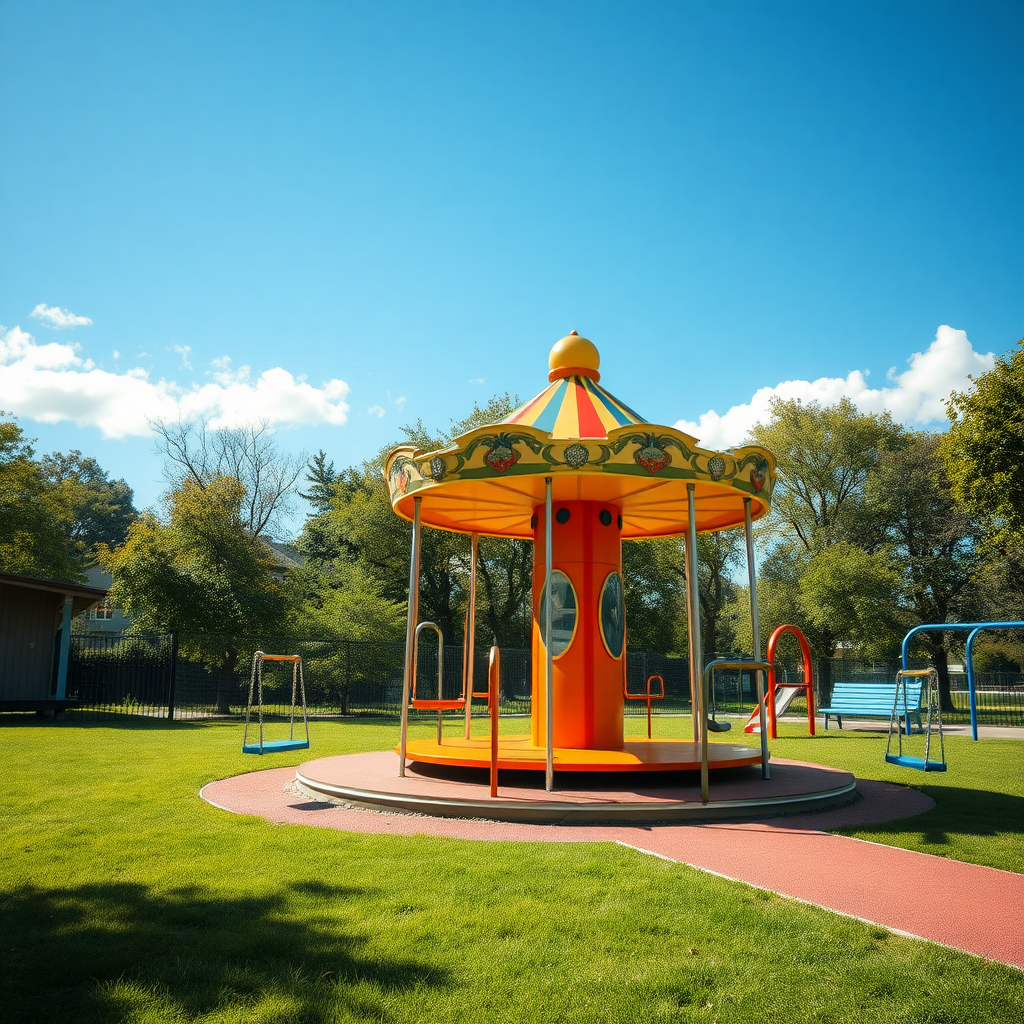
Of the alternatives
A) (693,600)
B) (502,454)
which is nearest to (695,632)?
(693,600)

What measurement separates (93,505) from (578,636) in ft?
217

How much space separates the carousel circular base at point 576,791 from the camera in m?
7.23

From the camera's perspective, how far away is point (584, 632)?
32.2 ft

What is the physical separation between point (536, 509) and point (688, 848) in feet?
18.0

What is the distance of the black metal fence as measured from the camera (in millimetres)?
20703

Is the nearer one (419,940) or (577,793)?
(419,940)

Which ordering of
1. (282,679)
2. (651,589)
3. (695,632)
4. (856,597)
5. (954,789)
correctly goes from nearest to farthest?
(954,789) < (695,632) < (282,679) < (856,597) < (651,589)

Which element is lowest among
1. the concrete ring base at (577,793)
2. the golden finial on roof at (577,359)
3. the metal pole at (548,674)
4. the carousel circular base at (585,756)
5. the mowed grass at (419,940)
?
the concrete ring base at (577,793)

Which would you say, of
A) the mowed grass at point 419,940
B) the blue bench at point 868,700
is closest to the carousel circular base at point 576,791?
the mowed grass at point 419,940

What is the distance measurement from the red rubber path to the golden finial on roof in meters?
6.33

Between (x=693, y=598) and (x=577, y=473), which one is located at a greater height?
(x=577, y=473)

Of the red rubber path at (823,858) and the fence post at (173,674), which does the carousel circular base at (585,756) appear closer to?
the red rubber path at (823,858)

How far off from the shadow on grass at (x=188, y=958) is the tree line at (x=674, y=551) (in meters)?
17.5

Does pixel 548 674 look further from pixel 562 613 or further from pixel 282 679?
pixel 282 679
